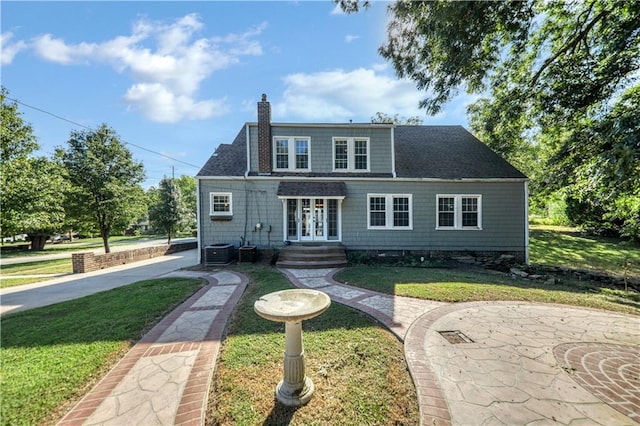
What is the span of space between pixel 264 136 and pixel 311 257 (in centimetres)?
608

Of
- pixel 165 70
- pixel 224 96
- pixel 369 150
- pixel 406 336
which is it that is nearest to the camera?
pixel 406 336

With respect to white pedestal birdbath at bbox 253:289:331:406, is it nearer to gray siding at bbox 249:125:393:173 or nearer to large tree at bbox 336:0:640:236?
large tree at bbox 336:0:640:236

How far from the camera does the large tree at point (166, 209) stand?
20.5 m

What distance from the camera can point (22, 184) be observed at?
12.3m

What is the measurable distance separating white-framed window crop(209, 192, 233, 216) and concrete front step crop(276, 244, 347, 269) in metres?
3.26

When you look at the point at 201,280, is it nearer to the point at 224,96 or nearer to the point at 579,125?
the point at 224,96

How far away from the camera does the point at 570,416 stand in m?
2.35

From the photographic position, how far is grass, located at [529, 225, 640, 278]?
10656 mm

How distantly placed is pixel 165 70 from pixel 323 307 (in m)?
10.6

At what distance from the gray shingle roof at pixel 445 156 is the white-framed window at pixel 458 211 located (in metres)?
1.01

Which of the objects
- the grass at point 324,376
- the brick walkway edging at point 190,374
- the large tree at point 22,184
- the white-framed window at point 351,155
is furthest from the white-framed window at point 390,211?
the large tree at point 22,184

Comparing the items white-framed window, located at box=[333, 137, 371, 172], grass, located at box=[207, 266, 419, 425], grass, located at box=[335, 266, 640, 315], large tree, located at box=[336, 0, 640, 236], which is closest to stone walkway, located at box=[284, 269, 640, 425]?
grass, located at box=[207, 266, 419, 425]

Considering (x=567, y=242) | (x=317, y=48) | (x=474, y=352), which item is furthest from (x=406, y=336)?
(x=567, y=242)

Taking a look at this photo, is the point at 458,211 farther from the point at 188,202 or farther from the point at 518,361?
the point at 188,202
